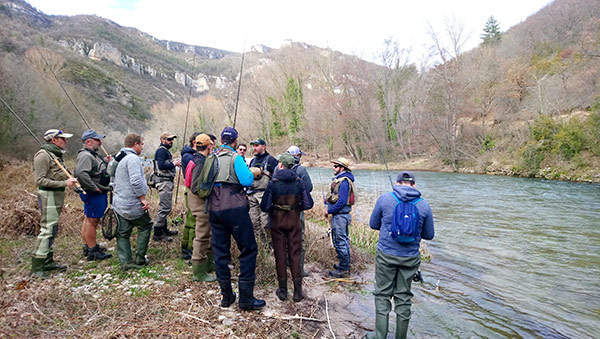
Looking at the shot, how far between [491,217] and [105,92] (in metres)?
78.5

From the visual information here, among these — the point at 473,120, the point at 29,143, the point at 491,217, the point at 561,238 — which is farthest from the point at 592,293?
the point at 473,120

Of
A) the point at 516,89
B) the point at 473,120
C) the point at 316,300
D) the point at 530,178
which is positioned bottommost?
the point at 316,300

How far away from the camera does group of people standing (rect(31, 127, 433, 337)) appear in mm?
3625

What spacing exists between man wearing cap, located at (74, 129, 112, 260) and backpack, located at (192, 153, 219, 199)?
250 cm

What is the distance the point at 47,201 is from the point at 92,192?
0.61 metres

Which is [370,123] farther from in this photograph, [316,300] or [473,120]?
[316,300]

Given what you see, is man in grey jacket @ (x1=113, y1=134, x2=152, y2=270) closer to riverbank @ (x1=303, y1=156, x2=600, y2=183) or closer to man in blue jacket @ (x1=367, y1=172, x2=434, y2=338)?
man in blue jacket @ (x1=367, y1=172, x2=434, y2=338)

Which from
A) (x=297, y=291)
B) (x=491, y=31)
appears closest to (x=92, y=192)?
(x=297, y=291)

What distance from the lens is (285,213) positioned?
4160mm

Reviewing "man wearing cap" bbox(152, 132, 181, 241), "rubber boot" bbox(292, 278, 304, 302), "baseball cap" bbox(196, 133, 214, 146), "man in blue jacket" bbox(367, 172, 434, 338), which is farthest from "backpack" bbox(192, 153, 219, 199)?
"man wearing cap" bbox(152, 132, 181, 241)

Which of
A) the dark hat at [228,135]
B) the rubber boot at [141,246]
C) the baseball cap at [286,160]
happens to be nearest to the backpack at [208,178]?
the dark hat at [228,135]

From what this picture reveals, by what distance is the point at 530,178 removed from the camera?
21391 mm

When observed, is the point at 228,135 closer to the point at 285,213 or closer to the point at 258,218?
the point at 285,213

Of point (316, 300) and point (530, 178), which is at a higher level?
point (530, 178)
